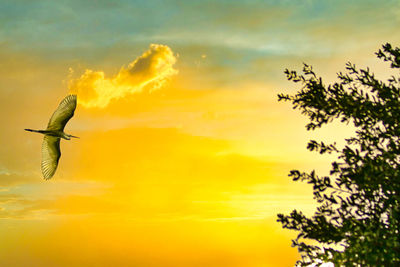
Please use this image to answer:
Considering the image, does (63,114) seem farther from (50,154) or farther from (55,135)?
(50,154)

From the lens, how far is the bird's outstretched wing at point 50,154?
968 inches

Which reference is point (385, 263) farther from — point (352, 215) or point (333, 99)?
point (333, 99)

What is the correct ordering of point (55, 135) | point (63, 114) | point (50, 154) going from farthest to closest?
point (50, 154) → point (55, 135) → point (63, 114)

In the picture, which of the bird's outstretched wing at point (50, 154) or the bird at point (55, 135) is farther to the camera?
the bird's outstretched wing at point (50, 154)

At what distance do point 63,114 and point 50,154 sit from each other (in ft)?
8.35

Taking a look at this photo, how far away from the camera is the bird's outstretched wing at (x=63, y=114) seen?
2366 centimetres

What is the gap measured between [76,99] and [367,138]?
14845 mm

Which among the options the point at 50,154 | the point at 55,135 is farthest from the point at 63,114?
the point at 50,154

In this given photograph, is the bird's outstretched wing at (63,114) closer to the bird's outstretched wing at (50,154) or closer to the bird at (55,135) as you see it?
the bird at (55,135)

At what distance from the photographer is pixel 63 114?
23938 millimetres

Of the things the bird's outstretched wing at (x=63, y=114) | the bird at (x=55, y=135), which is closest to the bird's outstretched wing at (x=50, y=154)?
the bird at (x=55, y=135)

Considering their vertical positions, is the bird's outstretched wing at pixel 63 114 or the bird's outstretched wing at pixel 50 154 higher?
the bird's outstretched wing at pixel 63 114

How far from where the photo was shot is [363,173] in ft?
43.8

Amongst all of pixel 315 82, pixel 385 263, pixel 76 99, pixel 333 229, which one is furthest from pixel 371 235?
pixel 76 99
